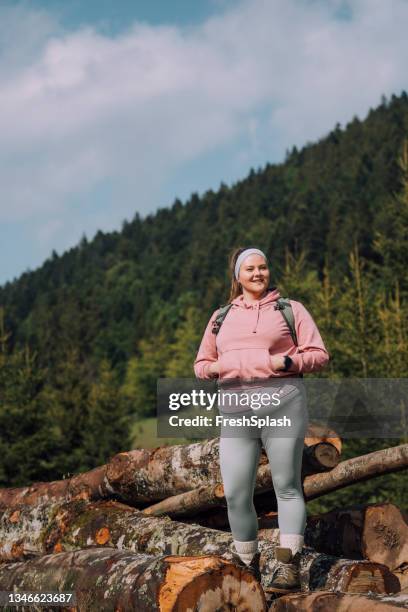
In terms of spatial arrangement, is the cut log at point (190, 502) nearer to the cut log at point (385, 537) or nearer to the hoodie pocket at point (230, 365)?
the cut log at point (385, 537)

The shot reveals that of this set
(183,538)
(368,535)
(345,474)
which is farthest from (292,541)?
(368,535)

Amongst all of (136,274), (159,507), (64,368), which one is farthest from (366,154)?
(159,507)

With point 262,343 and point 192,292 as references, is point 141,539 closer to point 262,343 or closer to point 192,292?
point 262,343

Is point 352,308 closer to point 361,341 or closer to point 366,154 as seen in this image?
point 361,341

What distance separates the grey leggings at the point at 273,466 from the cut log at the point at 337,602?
1.41 ft

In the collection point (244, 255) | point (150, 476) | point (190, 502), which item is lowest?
point (190, 502)

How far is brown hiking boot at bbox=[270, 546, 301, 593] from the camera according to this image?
4.71 m

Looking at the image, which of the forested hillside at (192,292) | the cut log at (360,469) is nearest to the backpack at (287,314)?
the forested hillside at (192,292)

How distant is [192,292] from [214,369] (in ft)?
348

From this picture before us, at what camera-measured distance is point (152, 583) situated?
4.44m

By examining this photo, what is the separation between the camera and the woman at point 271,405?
189 inches

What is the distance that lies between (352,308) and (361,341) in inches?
45.9

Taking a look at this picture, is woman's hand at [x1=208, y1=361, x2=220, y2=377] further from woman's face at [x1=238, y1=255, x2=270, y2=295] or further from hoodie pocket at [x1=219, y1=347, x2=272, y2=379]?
woman's face at [x1=238, y1=255, x2=270, y2=295]

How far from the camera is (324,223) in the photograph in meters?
104
